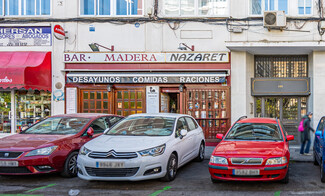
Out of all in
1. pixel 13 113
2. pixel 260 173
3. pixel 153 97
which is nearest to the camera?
pixel 260 173

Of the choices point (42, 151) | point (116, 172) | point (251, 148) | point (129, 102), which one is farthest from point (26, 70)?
point (251, 148)

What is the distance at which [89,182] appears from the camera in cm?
720

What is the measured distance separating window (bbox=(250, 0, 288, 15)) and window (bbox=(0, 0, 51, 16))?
318 inches

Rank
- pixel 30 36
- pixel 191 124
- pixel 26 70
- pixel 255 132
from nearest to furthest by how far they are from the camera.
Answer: pixel 255 132
pixel 191 124
pixel 26 70
pixel 30 36

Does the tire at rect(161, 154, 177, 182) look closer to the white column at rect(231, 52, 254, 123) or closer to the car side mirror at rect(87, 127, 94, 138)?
the car side mirror at rect(87, 127, 94, 138)

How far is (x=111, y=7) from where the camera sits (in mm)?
13508

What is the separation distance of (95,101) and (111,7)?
3.78m

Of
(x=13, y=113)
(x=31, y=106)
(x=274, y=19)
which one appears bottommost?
(x=13, y=113)

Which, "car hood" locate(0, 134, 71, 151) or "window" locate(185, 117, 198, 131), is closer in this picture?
"car hood" locate(0, 134, 71, 151)

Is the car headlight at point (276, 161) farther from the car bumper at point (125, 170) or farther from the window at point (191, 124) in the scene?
the window at point (191, 124)

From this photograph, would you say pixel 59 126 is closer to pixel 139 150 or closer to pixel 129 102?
pixel 139 150

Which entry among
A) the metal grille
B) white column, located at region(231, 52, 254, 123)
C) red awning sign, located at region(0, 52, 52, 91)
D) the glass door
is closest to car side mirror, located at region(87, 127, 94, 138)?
red awning sign, located at region(0, 52, 52, 91)

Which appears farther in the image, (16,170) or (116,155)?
(16,170)

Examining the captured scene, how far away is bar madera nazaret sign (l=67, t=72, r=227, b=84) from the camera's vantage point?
502 inches
